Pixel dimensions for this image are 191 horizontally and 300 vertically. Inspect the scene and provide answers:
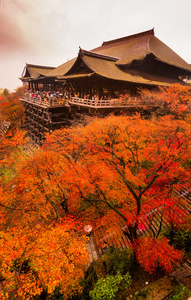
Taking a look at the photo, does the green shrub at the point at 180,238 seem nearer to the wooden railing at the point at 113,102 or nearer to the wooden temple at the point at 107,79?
the wooden temple at the point at 107,79

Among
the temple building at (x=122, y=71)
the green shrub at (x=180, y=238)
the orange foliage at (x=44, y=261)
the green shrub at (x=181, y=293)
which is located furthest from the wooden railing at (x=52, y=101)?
the green shrub at (x=181, y=293)

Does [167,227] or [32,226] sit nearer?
[167,227]

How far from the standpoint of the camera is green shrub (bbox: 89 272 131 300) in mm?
8391

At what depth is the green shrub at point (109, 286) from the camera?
8391 mm

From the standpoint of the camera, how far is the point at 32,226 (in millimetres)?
13992

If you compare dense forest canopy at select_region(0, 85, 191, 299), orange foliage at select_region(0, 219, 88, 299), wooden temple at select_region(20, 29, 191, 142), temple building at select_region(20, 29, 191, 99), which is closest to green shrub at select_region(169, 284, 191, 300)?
dense forest canopy at select_region(0, 85, 191, 299)

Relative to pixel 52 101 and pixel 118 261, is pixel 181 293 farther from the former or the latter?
pixel 52 101

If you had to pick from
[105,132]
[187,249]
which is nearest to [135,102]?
[105,132]

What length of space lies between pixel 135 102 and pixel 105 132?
986 cm

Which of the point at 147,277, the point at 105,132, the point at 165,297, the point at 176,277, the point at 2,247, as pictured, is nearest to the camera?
the point at 165,297

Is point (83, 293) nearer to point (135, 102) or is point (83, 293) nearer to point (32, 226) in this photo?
point (32, 226)

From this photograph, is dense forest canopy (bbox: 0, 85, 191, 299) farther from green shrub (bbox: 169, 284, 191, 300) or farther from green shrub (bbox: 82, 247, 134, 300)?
green shrub (bbox: 169, 284, 191, 300)

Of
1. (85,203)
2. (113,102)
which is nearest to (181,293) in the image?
(85,203)

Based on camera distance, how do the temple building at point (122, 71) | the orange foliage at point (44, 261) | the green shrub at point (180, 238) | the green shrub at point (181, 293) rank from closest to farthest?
1. the green shrub at point (181, 293)
2. the orange foliage at point (44, 261)
3. the green shrub at point (180, 238)
4. the temple building at point (122, 71)
